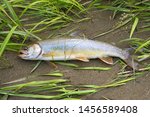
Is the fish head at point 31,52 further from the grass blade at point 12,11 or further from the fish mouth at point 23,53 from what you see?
the grass blade at point 12,11

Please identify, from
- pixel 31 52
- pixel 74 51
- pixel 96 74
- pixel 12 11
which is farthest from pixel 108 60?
pixel 12 11

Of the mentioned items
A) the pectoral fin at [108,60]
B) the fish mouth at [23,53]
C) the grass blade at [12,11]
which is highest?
the grass blade at [12,11]

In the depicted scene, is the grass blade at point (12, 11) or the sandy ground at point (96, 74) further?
the grass blade at point (12, 11)

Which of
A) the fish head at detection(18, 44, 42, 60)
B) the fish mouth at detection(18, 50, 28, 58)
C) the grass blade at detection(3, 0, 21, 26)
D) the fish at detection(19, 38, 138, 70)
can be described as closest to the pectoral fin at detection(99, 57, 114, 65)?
the fish at detection(19, 38, 138, 70)

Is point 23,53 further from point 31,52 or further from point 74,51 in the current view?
point 74,51

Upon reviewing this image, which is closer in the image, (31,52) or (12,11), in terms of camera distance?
(31,52)

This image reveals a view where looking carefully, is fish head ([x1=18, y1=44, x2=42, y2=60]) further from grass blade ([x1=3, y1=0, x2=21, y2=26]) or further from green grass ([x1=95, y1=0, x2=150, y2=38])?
green grass ([x1=95, y1=0, x2=150, y2=38])

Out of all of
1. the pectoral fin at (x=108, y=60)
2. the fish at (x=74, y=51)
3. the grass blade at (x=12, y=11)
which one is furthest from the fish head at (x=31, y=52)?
the pectoral fin at (x=108, y=60)

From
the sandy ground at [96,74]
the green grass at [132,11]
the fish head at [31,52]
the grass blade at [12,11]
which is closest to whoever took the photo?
the sandy ground at [96,74]
